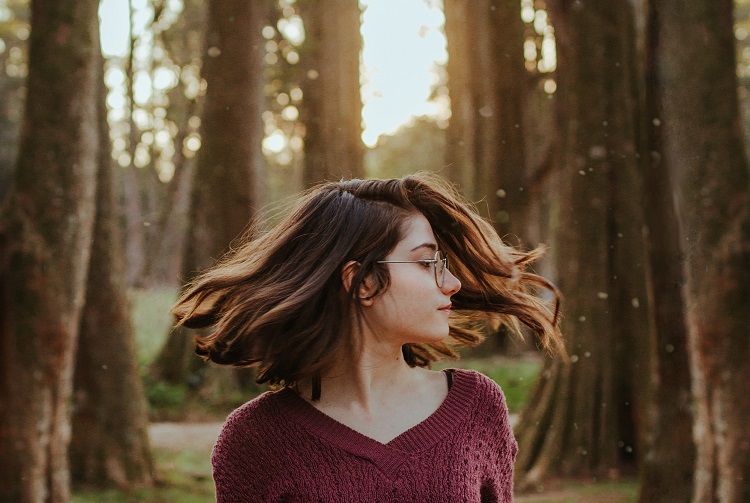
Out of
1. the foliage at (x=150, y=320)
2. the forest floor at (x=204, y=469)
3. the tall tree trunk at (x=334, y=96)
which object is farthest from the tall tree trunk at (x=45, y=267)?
the foliage at (x=150, y=320)

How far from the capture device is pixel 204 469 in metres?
9.30

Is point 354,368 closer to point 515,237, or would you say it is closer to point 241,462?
point 241,462

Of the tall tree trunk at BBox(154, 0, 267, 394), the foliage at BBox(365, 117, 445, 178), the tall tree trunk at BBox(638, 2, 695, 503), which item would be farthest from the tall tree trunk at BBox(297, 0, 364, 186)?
the foliage at BBox(365, 117, 445, 178)

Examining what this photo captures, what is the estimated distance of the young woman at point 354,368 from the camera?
8.82 ft

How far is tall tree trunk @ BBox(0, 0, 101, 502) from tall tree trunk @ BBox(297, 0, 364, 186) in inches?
241

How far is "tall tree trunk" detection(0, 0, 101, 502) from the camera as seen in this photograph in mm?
5629

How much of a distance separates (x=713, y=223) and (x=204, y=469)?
18.5 ft

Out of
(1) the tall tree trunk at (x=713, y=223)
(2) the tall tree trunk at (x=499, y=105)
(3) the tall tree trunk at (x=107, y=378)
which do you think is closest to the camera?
(1) the tall tree trunk at (x=713, y=223)

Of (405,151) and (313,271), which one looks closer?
(313,271)

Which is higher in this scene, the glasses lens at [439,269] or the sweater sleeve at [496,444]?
the glasses lens at [439,269]

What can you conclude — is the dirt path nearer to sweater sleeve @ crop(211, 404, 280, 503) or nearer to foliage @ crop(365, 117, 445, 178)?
sweater sleeve @ crop(211, 404, 280, 503)

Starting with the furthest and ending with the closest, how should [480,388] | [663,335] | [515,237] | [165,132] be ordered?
[165,132] → [515,237] → [663,335] → [480,388]

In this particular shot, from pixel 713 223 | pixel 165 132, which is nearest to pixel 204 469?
pixel 713 223

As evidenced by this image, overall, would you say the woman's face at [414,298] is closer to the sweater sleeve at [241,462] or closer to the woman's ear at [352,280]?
the woman's ear at [352,280]
